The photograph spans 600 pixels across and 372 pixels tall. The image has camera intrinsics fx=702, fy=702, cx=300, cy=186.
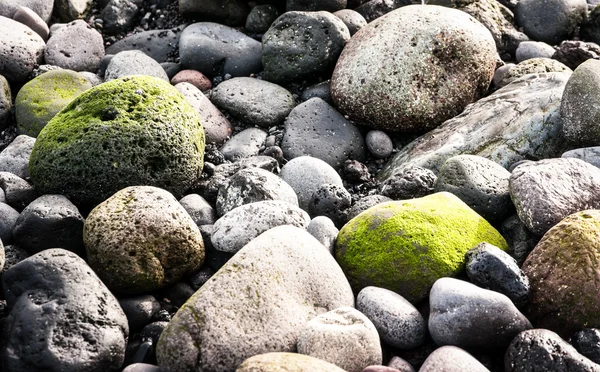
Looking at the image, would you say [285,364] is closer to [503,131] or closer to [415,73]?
[503,131]

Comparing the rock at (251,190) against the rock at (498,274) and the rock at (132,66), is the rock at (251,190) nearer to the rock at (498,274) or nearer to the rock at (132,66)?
the rock at (498,274)

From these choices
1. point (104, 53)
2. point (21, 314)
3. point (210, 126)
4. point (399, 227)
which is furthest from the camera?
point (104, 53)

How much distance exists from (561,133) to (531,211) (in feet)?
4.94

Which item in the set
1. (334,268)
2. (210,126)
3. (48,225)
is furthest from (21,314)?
(210,126)

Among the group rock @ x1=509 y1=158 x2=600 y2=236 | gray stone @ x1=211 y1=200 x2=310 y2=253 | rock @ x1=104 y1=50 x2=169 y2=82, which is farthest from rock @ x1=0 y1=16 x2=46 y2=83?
rock @ x1=509 y1=158 x2=600 y2=236

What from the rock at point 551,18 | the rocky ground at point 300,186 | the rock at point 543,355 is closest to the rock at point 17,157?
the rocky ground at point 300,186

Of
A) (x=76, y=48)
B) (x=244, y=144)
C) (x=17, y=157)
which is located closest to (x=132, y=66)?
(x=76, y=48)

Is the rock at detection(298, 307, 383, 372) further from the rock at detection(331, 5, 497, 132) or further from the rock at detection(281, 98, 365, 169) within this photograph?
the rock at detection(331, 5, 497, 132)

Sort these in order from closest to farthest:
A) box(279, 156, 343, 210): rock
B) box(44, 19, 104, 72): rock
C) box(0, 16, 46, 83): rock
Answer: box(279, 156, 343, 210): rock
box(0, 16, 46, 83): rock
box(44, 19, 104, 72): rock

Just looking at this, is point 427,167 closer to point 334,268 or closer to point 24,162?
point 334,268

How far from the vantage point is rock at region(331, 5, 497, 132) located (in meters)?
7.28

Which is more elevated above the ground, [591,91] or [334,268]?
[591,91]

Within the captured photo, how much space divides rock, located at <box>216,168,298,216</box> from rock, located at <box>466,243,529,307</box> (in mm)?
1707

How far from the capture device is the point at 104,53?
848 centimetres
